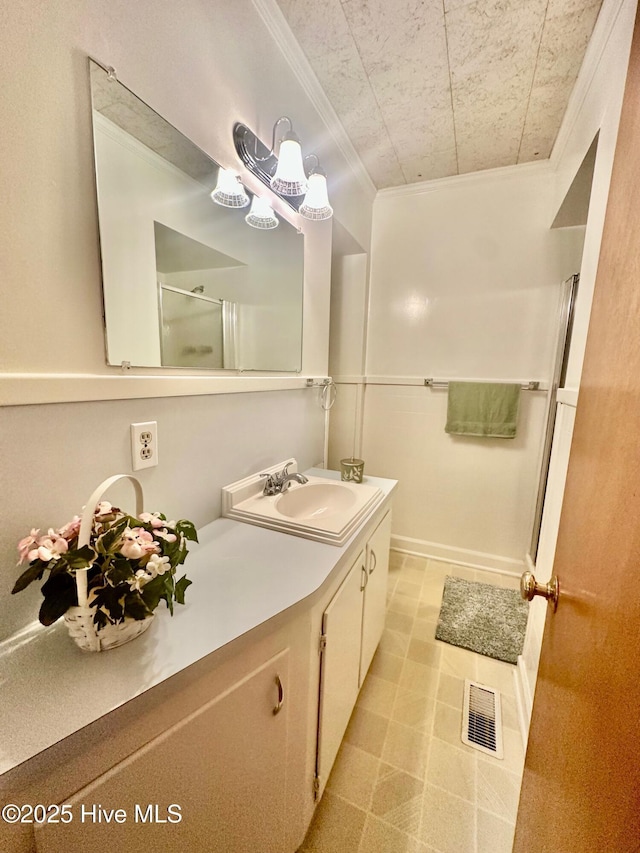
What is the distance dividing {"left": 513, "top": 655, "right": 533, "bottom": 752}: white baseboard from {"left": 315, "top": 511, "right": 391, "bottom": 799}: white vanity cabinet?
61 centimetres

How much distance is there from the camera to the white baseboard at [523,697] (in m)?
1.26

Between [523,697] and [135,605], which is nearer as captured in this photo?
[135,605]

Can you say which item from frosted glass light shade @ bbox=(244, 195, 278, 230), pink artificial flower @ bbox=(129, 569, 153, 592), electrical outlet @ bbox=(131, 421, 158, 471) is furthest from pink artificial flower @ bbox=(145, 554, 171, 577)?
frosted glass light shade @ bbox=(244, 195, 278, 230)

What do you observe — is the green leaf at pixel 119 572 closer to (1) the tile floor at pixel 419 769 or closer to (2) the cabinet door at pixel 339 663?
(2) the cabinet door at pixel 339 663

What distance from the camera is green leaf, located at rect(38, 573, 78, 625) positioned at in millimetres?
521

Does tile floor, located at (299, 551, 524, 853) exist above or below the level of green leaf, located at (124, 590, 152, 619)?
below

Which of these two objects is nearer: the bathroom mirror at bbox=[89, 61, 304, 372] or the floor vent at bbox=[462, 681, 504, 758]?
the bathroom mirror at bbox=[89, 61, 304, 372]

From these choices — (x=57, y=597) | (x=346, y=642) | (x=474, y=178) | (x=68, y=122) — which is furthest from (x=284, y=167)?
(x=346, y=642)

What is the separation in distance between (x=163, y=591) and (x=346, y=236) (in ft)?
7.15

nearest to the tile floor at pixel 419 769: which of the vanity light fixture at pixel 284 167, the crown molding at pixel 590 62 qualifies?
the vanity light fixture at pixel 284 167

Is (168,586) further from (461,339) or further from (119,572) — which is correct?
(461,339)

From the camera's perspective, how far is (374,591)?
4.48 ft

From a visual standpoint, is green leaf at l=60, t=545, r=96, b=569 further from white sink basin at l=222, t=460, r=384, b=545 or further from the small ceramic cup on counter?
the small ceramic cup on counter

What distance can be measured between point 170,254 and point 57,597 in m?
0.90
